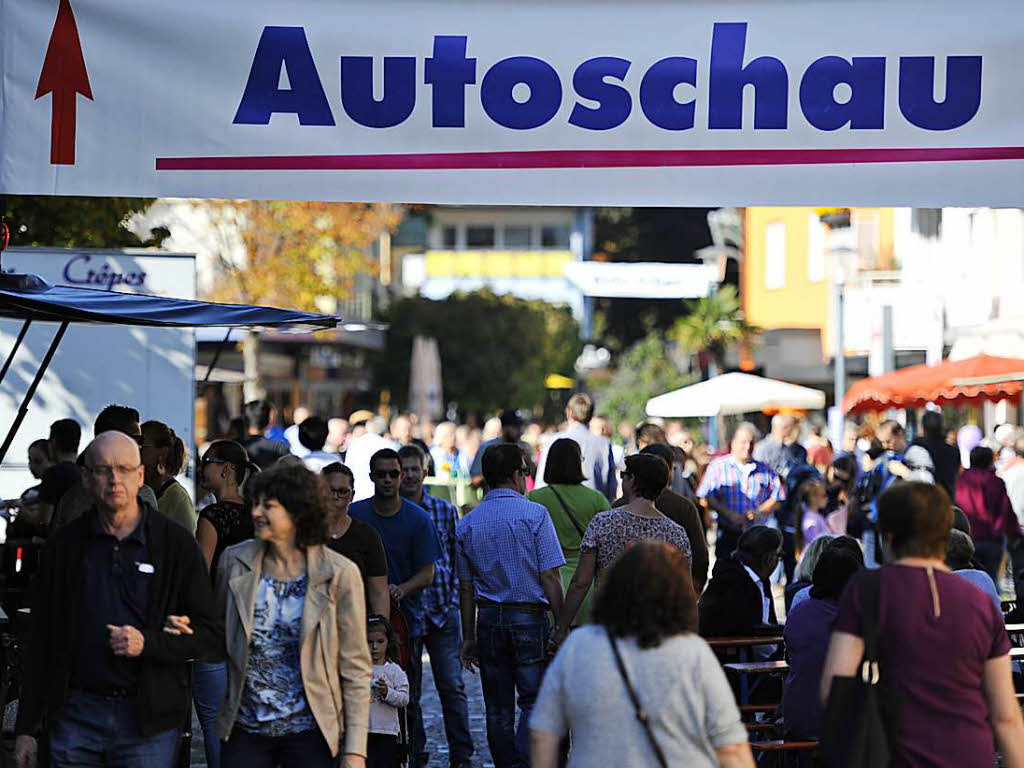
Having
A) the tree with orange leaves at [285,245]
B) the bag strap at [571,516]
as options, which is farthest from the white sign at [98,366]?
the tree with orange leaves at [285,245]

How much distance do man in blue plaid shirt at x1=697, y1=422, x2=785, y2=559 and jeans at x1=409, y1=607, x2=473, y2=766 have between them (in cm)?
553

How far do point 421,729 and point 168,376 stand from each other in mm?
6013

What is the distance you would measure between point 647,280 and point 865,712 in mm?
23037

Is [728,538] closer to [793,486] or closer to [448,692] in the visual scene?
[793,486]

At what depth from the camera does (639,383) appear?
129 ft

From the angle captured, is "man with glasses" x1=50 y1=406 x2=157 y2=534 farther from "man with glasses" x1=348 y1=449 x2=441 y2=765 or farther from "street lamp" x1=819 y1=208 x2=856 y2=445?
"street lamp" x1=819 y1=208 x2=856 y2=445

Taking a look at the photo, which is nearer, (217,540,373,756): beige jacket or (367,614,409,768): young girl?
(217,540,373,756): beige jacket

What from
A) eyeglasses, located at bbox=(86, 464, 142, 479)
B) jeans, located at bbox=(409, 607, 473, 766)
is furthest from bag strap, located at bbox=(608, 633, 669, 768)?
jeans, located at bbox=(409, 607, 473, 766)

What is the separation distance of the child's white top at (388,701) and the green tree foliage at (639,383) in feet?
97.3

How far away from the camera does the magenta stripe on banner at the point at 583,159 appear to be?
235 inches

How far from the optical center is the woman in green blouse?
939 cm

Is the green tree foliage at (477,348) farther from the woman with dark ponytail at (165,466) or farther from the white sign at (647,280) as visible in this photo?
the woman with dark ponytail at (165,466)

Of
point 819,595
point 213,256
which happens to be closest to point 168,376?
point 819,595

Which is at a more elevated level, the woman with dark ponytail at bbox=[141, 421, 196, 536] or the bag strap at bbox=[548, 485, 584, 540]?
the woman with dark ponytail at bbox=[141, 421, 196, 536]
